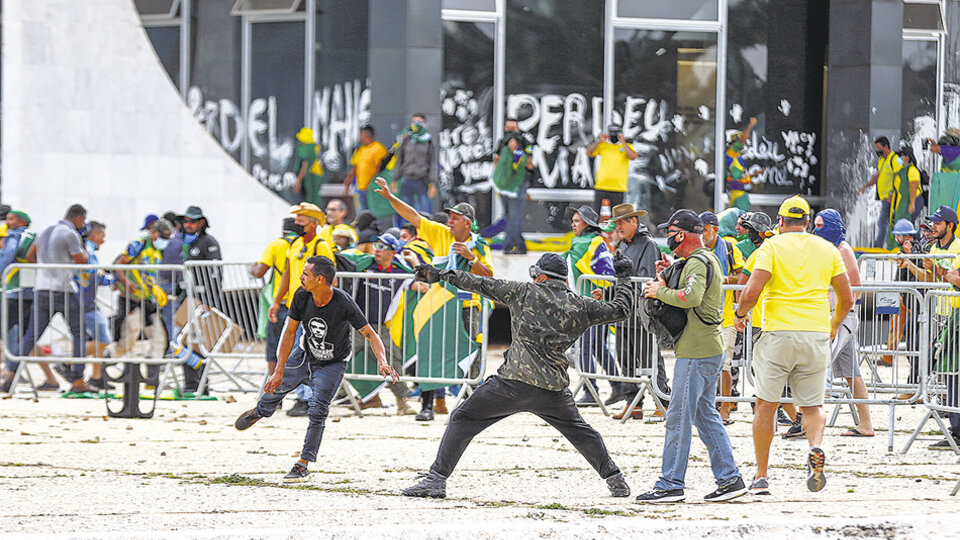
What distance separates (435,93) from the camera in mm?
18203

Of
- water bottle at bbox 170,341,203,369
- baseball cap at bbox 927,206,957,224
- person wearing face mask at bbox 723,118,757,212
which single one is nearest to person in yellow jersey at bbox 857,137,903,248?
person wearing face mask at bbox 723,118,757,212

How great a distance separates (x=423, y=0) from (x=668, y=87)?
161 inches

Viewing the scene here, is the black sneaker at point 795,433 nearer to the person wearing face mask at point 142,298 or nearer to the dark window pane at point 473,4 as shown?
the person wearing face mask at point 142,298

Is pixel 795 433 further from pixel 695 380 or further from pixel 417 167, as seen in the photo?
pixel 417 167

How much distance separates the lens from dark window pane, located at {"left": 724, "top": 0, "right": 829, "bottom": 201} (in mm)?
19984

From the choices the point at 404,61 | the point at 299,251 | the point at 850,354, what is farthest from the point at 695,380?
the point at 404,61

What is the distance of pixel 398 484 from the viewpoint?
8.60 metres

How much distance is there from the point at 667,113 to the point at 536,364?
488 inches

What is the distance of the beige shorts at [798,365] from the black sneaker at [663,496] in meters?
0.81

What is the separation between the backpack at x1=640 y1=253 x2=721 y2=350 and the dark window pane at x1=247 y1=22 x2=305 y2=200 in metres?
12.5

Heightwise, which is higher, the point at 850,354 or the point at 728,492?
the point at 850,354

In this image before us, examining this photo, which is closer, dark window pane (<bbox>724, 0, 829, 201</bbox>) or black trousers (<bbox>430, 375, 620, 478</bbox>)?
black trousers (<bbox>430, 375, 620, 478</bbox>)

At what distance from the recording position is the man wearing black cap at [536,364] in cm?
800

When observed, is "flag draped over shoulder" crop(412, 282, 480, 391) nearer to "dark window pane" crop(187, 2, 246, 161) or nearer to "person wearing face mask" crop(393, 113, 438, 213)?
"person wearing face mask" crop(393, 113, 438, 213)
